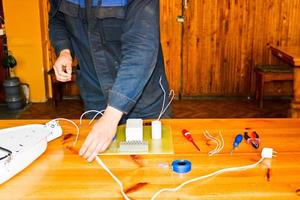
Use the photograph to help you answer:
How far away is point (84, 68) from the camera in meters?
1.82

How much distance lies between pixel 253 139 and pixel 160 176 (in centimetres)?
43

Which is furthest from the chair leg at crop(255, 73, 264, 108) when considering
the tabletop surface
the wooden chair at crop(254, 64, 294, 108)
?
the tabletop surface

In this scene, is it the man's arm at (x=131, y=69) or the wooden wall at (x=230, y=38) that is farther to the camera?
the wooden wall at (x=230, y=38)

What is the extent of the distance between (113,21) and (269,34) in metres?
4.00

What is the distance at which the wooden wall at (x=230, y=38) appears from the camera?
5.09m

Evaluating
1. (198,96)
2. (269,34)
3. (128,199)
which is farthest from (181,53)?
(128,199)

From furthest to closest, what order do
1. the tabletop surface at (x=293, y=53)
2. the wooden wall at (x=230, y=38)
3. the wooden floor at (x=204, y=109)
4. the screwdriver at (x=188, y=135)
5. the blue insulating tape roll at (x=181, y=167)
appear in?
the wooden wall at (x=230, y=38)
the wooden floor at (x=204, y=109)
the tabletop surface at (x=293, y=53)
the screwdriver at (x=188, y=135)
the blue insulating tape roll at (x=181, y=167)

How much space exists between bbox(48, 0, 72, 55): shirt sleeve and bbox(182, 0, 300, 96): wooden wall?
346cm

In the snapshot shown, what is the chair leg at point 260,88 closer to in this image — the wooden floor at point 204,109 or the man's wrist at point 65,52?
the wooden floor at point 204,109

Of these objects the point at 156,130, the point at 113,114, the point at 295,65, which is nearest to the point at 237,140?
the point at 156,130

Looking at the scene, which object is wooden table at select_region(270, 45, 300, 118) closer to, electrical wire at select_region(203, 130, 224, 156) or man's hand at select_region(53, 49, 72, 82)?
electrical wire at select_region(203, 130, 224, 156)

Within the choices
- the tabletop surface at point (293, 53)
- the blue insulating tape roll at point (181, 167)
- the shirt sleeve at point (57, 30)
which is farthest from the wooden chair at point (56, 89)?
the blue insulating tape roll at point (181, 167)

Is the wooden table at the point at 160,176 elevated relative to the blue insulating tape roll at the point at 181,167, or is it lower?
lower

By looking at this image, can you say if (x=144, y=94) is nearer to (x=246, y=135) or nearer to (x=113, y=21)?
(x=113, y=21)
